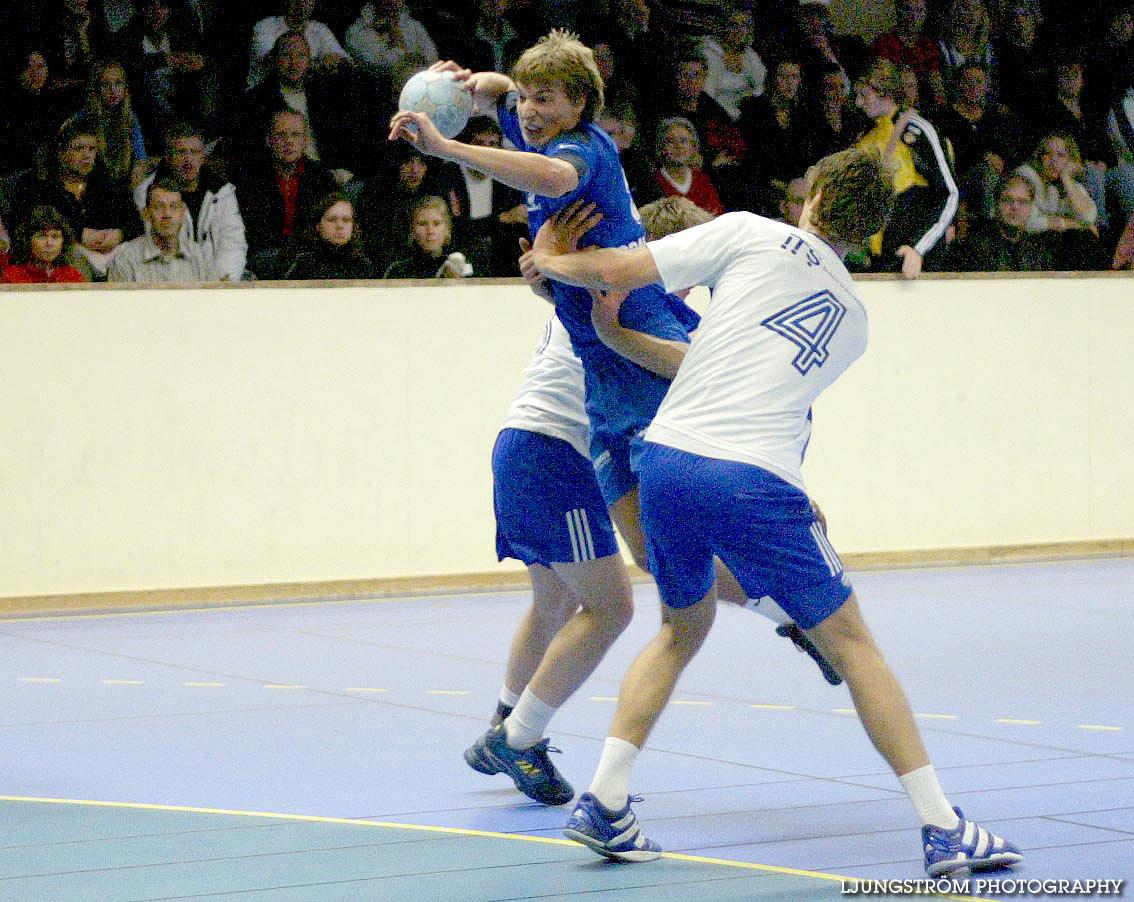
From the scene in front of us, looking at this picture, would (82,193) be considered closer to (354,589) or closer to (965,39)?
(354,589)

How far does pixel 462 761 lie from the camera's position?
5820mm

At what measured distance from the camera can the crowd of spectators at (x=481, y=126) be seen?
10.2m

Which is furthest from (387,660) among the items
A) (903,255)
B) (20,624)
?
(903,255)

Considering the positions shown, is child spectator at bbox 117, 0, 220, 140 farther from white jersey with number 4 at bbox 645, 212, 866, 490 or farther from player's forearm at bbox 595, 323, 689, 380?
white jersey with number 4 at bbox 645, 212, 866, 490

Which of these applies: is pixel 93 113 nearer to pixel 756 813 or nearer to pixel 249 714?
pixel 249 714

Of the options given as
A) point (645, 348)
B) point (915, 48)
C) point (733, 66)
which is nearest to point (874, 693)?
point (645, 348)

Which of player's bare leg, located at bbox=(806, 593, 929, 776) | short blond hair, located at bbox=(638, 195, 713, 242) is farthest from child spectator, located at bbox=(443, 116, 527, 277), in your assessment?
player's bare leg, located at bbox=(806, 593, 929, 776)

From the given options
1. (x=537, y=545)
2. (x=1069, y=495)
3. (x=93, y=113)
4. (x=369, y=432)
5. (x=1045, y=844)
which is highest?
(x=93, y=113)

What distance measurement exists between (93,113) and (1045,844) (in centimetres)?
752

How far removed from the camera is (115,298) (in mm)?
9789

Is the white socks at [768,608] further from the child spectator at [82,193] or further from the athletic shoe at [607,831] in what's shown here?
the child spectator at [82,193]

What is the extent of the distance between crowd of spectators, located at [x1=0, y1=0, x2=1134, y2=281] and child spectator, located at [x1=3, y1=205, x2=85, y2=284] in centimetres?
1

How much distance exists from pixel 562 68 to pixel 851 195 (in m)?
0.86

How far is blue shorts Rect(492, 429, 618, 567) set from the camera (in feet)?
17.0
